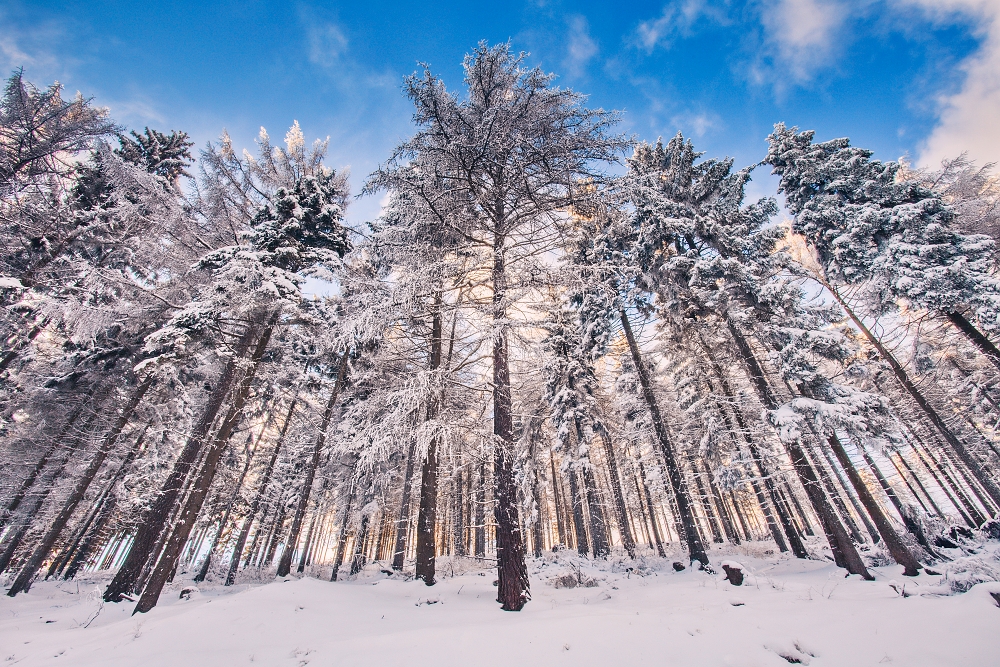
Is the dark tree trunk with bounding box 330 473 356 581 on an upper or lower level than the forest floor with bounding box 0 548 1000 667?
upper

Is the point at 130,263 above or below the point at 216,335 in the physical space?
above

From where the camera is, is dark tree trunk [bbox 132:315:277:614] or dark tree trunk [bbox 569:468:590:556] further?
dark tree trunk [bbox 569:468:590:556]

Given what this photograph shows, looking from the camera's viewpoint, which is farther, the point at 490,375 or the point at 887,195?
the point at 887,195

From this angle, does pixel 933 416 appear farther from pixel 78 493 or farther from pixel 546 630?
pixel 78 493

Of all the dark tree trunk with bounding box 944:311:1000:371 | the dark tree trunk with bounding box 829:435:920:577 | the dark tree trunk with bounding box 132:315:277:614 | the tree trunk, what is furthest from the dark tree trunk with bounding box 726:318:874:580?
the dark tree trunk with bounding box 132:315:277:614

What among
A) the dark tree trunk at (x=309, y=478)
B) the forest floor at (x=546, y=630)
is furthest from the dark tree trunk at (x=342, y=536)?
the forest floor at (x=546, y=630)

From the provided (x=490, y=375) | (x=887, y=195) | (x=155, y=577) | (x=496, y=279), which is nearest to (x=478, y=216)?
(x=496, y=279)

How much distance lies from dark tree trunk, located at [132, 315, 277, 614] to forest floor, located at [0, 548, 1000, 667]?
3.56ft

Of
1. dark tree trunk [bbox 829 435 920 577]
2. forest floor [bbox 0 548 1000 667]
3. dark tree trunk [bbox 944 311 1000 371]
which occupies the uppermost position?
dark tree trunk [bbox 944 311 1000 371]

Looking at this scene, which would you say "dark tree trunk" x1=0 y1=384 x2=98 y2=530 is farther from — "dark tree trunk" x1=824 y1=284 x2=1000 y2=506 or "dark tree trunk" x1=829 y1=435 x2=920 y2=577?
"dark tree trunk" x1=824 y1=284 x2=1000 y2=506

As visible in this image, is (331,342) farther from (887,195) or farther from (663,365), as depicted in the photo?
(887,195)

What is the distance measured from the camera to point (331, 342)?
340 inches

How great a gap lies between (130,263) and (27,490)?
911cm

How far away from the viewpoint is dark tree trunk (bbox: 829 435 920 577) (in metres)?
8.90
